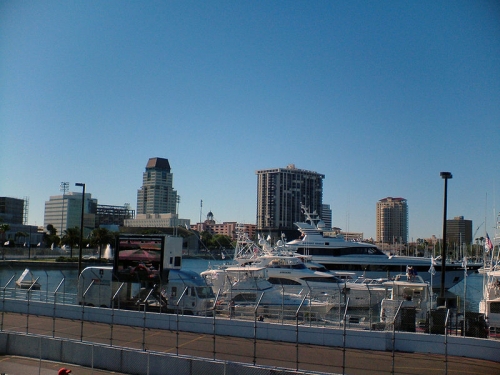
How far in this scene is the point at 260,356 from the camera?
59.1ft

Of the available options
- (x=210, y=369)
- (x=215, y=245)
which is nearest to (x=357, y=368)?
(x=210, y=369)

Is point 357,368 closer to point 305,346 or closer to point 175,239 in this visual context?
point 305,346

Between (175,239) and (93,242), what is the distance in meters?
91.2

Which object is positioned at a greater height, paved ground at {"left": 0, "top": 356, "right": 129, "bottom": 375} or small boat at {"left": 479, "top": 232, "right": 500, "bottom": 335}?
small boat at {"left": 479, "top": 232, "right": 500, "bottom": 335}

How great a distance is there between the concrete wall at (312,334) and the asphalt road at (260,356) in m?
0.44

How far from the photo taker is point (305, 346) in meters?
19.8

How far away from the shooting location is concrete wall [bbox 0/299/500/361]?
711 inches

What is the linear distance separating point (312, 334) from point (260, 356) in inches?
124

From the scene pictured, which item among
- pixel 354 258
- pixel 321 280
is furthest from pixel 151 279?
pixel 354 258

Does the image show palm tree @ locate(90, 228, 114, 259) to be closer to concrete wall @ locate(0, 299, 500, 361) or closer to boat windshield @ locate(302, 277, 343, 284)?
boat windshield @ locate(302, 277, 343, 284)

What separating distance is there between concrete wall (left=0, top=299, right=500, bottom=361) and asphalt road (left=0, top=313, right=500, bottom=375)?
1.44 feet

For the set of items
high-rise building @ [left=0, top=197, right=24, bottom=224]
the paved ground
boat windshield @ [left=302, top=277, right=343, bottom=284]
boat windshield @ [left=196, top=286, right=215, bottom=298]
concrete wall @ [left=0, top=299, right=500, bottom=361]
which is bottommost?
the paved ground

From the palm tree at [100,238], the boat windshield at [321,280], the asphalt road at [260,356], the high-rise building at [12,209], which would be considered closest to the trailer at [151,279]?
the asphalt road at [260,356]

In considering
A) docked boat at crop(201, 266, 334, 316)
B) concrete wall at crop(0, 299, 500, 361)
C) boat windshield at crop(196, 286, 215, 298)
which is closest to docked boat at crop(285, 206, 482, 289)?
docked boat at crop(201, 266, 334, 316)
